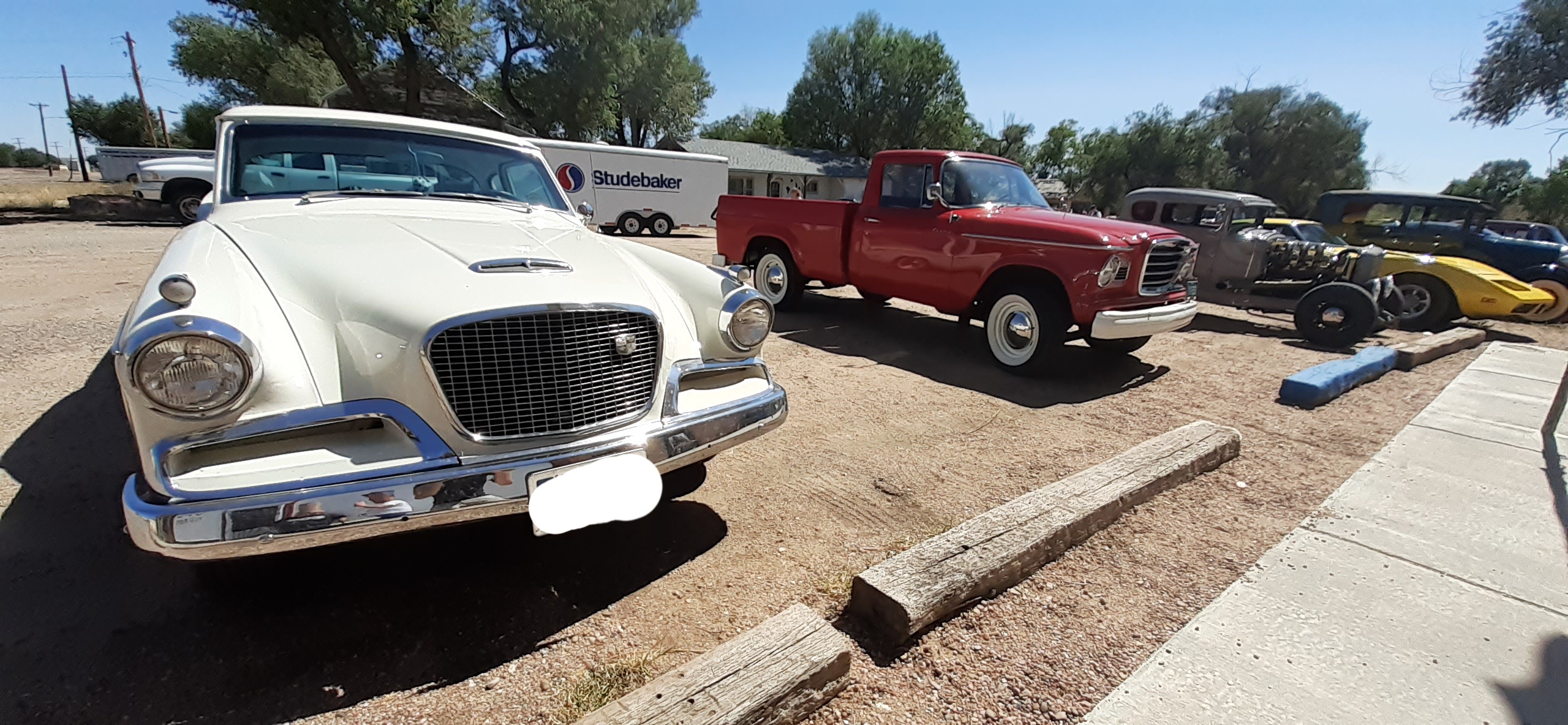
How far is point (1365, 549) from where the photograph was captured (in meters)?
2.84

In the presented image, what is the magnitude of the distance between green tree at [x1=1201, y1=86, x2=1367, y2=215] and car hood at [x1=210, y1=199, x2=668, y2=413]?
48.6 m

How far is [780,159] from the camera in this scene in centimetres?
3634

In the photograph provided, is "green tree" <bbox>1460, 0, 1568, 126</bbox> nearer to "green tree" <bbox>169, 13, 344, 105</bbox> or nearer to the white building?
the white building

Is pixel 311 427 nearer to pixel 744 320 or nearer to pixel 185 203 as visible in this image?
pixel 744 320

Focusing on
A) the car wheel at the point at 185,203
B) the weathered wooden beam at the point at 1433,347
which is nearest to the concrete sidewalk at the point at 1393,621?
the weathered wooden beam at the point at 1433,347

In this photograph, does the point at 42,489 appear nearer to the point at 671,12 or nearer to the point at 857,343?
the point at 857,343

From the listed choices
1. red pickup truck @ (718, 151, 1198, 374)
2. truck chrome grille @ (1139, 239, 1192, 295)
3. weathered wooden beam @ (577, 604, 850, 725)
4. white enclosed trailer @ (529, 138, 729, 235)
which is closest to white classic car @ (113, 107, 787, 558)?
weathered wooden beam @ (577, 604, 850, 725)

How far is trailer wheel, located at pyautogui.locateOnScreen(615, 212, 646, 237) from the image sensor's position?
19.2 meters

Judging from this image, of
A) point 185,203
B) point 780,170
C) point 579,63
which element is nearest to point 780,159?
point 780,170

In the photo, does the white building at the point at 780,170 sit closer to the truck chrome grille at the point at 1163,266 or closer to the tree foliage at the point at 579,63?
the tree foliage at the point at 579,63

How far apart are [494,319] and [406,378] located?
1.03 ft

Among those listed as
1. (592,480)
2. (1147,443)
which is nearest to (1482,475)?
(1147,443)

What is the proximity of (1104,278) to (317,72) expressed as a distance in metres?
40.1

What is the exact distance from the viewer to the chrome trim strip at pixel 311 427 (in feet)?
5.33
